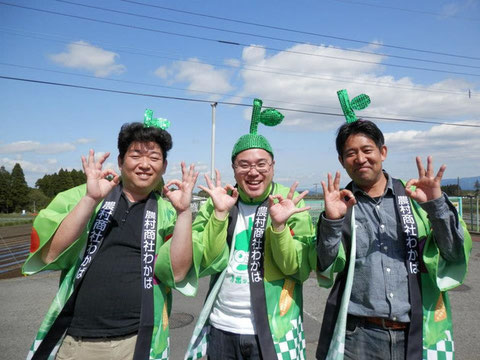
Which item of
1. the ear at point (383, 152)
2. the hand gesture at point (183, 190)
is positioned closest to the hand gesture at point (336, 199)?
the ear at point (383, 152)

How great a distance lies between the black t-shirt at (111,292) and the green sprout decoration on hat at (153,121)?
2.51ft

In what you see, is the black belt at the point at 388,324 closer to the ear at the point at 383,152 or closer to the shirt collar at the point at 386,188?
the shirt collar at the point at 386,188

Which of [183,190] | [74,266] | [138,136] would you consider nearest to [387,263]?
[183,190]

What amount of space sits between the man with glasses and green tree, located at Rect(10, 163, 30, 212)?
61151 millimetres

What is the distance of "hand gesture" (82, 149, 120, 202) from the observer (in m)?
2.16

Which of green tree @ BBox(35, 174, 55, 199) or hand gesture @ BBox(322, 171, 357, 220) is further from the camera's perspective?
green tree @ BBox(35, 174, 55, 199)

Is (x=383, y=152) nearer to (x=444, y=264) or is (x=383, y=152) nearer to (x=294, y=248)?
(x=444, y=264)

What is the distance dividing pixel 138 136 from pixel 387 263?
6.01ft

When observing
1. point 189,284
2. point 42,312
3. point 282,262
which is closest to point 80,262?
point 189,284

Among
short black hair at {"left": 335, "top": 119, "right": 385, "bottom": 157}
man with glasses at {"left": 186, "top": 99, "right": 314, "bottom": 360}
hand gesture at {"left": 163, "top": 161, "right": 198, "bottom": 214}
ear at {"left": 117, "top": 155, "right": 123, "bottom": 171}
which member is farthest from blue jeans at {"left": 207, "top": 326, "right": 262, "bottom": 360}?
short black hair at {"left": 335, "top": 119, "right": 385, "bottom": 157}

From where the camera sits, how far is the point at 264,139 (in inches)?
106

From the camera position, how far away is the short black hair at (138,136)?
95.5 inches

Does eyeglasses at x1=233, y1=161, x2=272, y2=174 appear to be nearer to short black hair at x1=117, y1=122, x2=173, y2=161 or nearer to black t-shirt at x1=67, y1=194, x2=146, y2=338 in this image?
short black hair at x1=117, y1=122, x2=173, y2=161

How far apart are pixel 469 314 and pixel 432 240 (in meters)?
4.20
